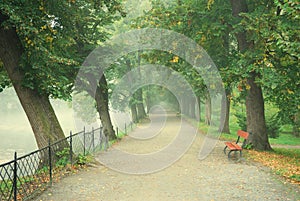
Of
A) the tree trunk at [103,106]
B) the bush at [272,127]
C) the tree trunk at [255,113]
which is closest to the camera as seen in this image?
the tree trunk at [255,113]

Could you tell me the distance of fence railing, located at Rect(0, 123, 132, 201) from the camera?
22.6ft

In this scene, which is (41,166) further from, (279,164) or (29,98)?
(279,164)

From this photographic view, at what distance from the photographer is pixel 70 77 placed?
15406mm

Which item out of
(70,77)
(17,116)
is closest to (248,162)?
(70,77)

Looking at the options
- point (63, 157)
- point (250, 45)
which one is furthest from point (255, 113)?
point (63, 157)

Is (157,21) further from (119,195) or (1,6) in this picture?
(119,195)

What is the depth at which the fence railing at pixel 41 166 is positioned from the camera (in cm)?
688

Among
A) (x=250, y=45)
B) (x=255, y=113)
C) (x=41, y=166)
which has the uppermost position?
(x=250, y=45)

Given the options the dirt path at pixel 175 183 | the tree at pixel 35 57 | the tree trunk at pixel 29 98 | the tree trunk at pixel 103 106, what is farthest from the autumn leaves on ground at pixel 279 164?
the tree trunk at pixel 103 106

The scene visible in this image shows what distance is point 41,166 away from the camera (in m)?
9.88

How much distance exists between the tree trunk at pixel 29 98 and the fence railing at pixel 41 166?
403 millimetres

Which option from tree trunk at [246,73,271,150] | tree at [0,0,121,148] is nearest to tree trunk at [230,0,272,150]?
tree trunk at [246,73,271,150]

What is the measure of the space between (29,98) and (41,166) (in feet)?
7.46

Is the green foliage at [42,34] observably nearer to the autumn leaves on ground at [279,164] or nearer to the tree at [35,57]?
the tree at [35,57]
